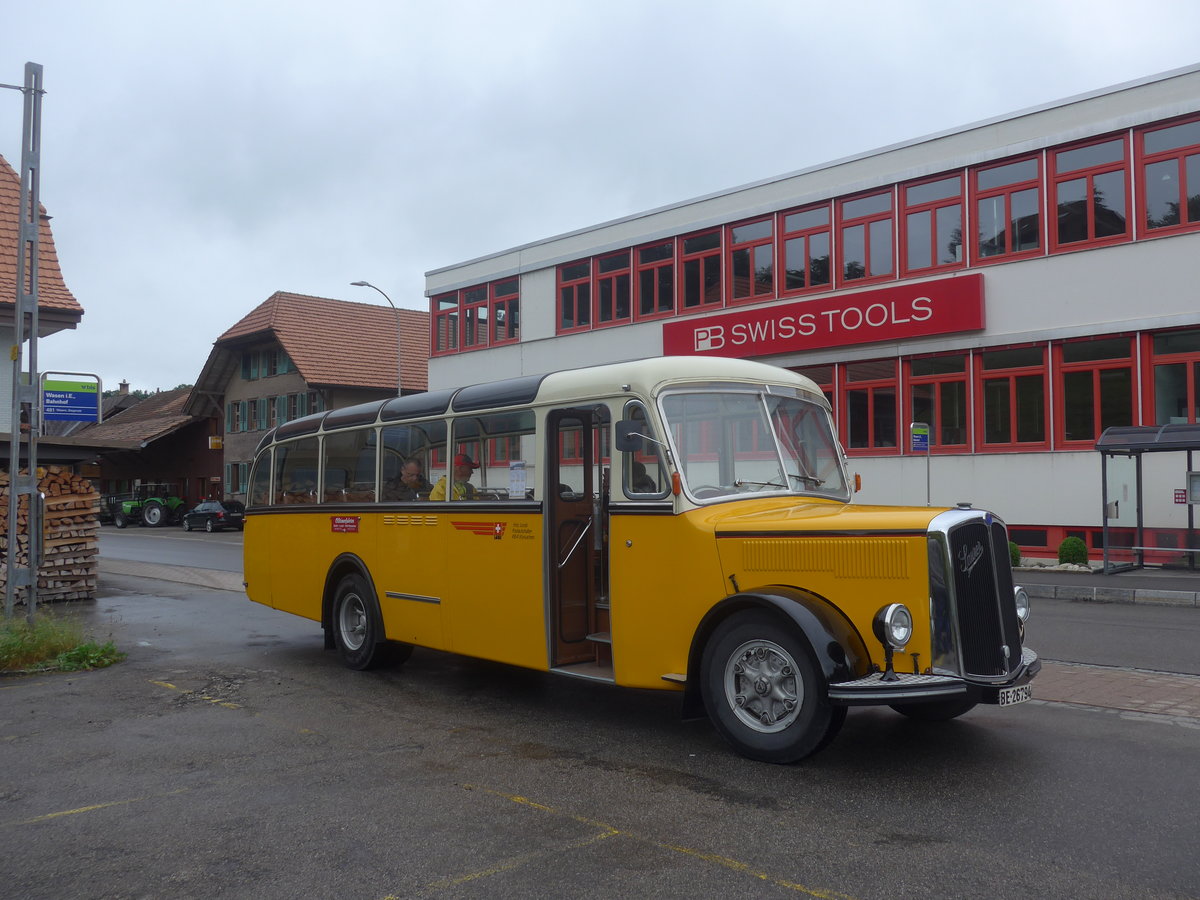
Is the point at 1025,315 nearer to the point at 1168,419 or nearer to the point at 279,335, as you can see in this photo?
the point at 1168,419

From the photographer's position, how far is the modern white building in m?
20.4

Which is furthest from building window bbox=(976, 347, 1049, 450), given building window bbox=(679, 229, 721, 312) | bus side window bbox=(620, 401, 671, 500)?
bus side window bbox=(620, 401, 671, 500)

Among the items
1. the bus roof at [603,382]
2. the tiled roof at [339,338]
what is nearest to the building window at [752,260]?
the bus roof at [603,382]

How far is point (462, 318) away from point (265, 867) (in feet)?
106

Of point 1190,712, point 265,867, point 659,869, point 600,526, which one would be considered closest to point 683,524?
point 600,526

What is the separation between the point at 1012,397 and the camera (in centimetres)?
2241

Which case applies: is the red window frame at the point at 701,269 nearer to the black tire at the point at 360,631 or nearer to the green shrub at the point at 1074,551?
the green shrub at the point at 1074,551

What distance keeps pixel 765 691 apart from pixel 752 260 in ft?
74.6

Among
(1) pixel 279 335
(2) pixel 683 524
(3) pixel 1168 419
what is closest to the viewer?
(2) pixel 683 524

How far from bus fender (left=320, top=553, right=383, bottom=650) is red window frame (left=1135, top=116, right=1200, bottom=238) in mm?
17506

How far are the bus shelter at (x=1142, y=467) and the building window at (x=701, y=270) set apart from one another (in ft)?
38.1

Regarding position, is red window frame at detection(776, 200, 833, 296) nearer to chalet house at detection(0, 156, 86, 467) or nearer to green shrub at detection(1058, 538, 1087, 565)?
green shrub at detection(1058, 538, 1087, 565)

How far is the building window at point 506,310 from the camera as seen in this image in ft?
112

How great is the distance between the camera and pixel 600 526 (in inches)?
292
